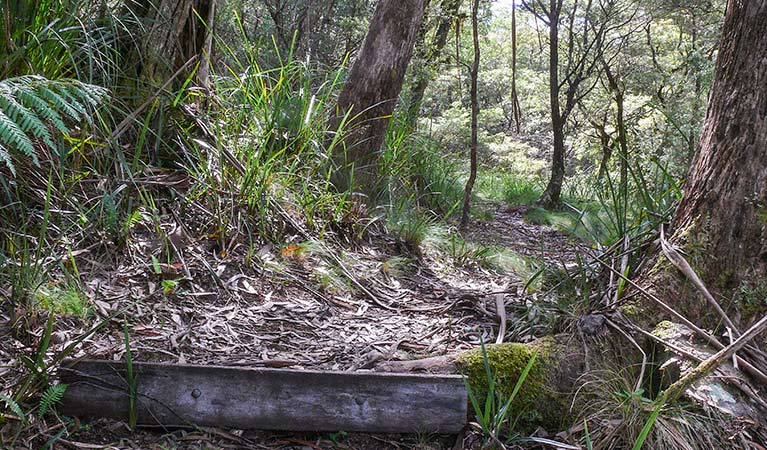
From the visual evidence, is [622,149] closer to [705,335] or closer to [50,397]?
[705,335]

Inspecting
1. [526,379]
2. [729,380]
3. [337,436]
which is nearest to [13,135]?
[337,436]

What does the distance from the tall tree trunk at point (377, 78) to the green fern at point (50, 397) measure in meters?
3.11

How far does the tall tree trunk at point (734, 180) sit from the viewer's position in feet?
7.73

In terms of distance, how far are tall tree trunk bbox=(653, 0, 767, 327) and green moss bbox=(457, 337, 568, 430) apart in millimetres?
637

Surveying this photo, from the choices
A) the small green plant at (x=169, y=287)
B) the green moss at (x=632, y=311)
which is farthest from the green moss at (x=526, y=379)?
the small green plant at (x=169, y=287)

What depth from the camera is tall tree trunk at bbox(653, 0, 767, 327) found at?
2357 mm

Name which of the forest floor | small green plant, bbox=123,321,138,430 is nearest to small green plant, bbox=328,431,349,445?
the forest floor

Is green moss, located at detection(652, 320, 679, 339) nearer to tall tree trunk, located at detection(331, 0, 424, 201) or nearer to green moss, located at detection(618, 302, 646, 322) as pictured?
green moss, located at detection(618, 302, 646, 322)

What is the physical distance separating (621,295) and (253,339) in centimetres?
166

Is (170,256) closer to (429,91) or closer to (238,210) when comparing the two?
(238,210)

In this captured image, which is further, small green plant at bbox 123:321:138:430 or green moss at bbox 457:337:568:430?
green moss at bbox 457:337:568:430

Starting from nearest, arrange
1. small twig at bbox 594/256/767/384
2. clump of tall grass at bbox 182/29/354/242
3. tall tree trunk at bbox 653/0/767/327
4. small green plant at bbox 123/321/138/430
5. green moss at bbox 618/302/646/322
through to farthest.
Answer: small green plant at bbox 123/321/138/430
small twig at bbox 594/256/767/384
tall tree trunk at bbox 653/0/767/327
green moss at bbox 618/302/646/322
clump of tall grass at bbox 182/29/354/242

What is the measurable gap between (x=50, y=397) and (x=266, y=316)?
4.10ft

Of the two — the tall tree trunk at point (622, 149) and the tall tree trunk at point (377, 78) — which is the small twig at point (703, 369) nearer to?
the tall tree trunk at point (622, 149)
